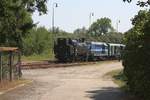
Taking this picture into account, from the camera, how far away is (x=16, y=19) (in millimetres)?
41906

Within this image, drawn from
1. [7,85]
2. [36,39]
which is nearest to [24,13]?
[7,85]

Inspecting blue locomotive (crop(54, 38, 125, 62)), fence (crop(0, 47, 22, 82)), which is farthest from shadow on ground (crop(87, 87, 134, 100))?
blue locomotive (crop(54, 38, 125, 62))

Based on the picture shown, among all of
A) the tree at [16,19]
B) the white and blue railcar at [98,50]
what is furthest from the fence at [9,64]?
the white and blue railcar at [98,50]

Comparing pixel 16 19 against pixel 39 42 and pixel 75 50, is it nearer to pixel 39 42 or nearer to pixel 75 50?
pixel 75 50

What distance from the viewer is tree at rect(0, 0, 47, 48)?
37031 millimetres

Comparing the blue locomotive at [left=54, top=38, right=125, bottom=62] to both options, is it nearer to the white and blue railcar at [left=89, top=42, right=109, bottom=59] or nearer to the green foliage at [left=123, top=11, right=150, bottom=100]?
the white and blue railcar at [left=89, top=42, right=109, bottom=59]

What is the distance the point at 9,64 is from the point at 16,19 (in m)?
10.8

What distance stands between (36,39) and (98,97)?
3488 inches

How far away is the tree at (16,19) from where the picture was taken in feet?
121

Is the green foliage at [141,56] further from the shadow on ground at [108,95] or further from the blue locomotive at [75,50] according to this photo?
the blue locomotive at [75,50]

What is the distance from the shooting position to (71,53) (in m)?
63.1

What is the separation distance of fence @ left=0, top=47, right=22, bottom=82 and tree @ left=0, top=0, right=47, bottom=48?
9.87 ft

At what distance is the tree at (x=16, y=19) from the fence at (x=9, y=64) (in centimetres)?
301

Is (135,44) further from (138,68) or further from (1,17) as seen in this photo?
(1,17)
